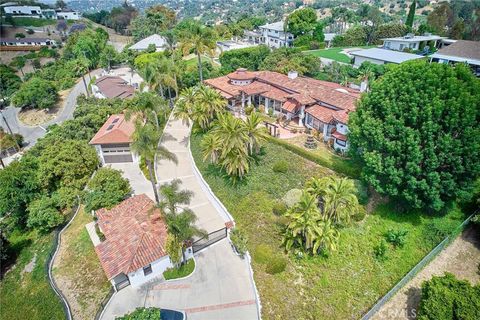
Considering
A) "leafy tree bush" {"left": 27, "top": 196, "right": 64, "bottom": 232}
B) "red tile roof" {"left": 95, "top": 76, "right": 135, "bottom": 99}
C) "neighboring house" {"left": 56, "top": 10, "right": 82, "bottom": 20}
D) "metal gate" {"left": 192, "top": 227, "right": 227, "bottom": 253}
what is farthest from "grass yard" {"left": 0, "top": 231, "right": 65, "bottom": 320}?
"neighboring house" {"left": 56, "top": 10, "right": 82, "bottom": 20}

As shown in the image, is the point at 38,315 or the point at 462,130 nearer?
the point at 462,130

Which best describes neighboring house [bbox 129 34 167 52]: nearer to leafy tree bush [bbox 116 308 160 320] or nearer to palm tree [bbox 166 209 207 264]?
palm tree [bbox 166 209 207 264]

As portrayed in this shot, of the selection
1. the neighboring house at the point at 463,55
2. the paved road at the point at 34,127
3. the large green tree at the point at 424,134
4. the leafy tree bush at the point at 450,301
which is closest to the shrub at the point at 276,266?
the leafy tree bush at the point at 450,301

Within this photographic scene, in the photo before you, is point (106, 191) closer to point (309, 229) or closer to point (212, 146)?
point (212, 146)

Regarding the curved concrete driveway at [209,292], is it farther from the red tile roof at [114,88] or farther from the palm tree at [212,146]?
the red tile roof at [114,88]

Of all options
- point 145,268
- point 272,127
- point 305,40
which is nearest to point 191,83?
point 272,127

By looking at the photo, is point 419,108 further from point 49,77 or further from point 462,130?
point 49,77

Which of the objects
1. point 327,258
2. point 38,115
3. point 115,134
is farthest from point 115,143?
point 38,115
